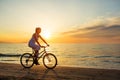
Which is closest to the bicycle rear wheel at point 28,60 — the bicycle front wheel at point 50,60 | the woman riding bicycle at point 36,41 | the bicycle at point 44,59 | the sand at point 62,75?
the bicycle at point 44,59

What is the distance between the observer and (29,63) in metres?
14.0

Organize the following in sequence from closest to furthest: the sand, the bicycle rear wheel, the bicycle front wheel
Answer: the sand
the bicycle front wheel
the bicycle rear wheel

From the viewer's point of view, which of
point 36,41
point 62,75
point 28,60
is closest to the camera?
point 62,75

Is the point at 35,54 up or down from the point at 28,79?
up

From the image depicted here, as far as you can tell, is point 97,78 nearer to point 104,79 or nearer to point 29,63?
point 104,79

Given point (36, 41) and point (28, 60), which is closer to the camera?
point (36, 41)

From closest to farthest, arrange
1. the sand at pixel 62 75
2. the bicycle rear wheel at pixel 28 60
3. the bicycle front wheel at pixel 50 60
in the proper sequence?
the sand at pixel 62 75, the bicycle front wheel at pixel 50 60, the bicycle rear wheel at pixel 28 60

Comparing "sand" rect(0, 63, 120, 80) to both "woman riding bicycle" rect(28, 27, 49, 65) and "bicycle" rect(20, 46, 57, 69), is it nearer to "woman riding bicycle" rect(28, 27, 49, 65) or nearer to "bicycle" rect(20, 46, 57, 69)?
"bicycle" rect(20, 46, 57, 69)

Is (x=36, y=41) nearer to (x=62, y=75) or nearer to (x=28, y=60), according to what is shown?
(x=28, y=60)

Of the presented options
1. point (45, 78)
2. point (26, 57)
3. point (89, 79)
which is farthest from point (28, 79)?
point (26, 57)

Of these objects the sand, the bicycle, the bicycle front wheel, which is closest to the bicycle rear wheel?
the bicycle

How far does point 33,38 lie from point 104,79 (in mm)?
5391

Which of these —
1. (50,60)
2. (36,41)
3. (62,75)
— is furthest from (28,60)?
(62,75)

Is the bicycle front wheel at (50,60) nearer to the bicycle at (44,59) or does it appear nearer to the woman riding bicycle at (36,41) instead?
the bicycle at (44,59)
